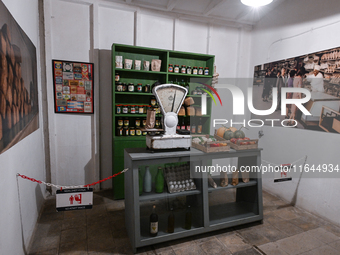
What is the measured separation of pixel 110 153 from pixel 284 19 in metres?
3.42

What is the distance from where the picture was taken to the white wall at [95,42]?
3008mm

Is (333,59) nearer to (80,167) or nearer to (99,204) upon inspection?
(99,204)

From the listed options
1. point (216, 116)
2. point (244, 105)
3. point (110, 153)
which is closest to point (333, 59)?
point (244, 105)

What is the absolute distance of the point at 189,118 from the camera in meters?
3.52

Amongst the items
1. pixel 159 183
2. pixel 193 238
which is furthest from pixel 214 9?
pixel 193 238

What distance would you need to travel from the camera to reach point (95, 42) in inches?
123

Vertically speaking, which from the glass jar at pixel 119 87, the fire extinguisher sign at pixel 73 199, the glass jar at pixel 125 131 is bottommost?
the fire extinguisher sign at pixel 73 199

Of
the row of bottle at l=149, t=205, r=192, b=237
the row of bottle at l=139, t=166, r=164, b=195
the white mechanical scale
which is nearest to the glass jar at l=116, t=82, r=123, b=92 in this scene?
the white mechanical scale

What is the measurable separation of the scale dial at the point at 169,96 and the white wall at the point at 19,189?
1254mm

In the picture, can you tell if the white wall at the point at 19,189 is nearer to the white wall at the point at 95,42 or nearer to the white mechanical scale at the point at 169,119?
the white wall at the point at 95,42

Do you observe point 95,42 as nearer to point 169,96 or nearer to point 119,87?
point 119,87

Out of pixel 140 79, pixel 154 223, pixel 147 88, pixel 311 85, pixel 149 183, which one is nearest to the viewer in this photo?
pixel 154 223

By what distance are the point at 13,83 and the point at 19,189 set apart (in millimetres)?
890

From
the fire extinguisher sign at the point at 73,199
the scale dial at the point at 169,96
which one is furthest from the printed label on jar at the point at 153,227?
the scale dial at the point at 169,96
